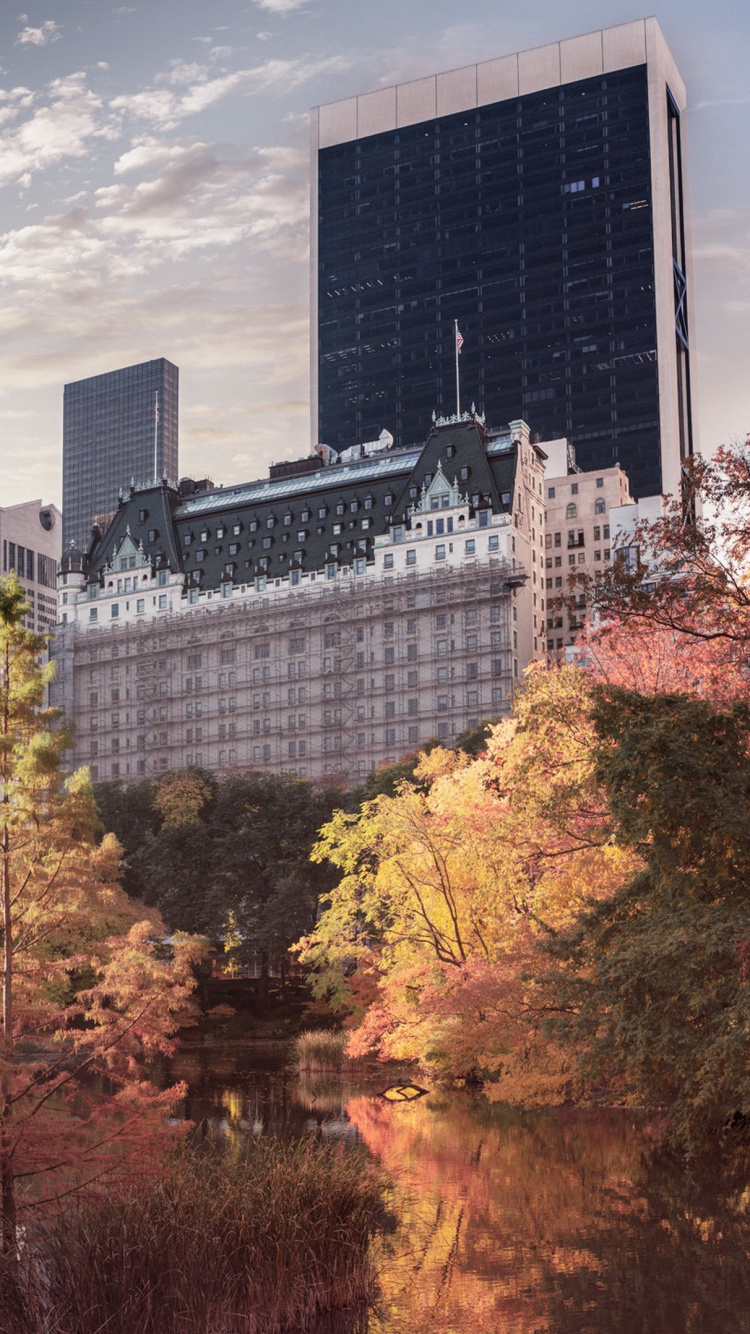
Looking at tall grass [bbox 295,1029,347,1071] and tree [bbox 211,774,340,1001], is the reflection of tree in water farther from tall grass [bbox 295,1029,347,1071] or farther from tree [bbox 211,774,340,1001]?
tree [bbox 211,774,340,1001]

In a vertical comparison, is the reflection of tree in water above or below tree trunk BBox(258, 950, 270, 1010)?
below

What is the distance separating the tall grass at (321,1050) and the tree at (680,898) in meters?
39.0

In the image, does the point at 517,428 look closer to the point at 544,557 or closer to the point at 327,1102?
the point at 544,557

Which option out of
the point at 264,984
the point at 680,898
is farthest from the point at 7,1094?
the point at 264,984

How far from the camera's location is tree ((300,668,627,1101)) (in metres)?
40.7

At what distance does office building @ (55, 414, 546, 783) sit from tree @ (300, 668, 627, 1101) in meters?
94.0

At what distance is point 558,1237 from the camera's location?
2822cm

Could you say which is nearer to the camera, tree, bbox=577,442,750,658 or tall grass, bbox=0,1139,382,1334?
tall grass, bbox=0,1139,382,1334

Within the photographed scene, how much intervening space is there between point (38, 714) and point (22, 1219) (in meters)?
11.0

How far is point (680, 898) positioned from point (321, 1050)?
45.7 metres

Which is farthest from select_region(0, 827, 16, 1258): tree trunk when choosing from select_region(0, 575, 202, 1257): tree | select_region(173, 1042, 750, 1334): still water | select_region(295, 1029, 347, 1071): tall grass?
select_region(295, 1029, 347, 1071): tall grass

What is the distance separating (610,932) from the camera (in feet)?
89.5

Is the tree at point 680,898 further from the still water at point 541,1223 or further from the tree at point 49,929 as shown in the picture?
the tree at point 49,929

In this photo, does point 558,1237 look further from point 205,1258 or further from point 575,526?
point 575,526
